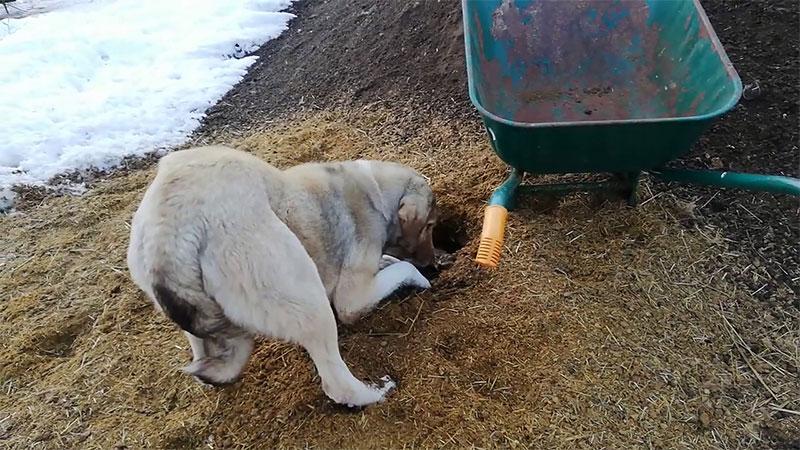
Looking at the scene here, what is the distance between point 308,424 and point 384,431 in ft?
1.32

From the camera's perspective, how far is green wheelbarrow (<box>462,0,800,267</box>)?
12.3 feet

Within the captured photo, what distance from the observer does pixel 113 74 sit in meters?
7.32

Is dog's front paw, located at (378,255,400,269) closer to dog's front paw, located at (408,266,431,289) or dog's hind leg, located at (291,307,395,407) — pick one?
dog's front paw, located at (408,266,431,289)

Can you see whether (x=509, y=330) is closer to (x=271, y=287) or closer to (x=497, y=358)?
(x=497, y=358)

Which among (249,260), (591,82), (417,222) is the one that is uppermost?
(249,260)

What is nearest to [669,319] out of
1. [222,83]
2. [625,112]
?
[625,112]

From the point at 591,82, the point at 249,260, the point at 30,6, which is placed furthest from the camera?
the point at 30,6

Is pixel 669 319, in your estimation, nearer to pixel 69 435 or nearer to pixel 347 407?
pixel 347 407

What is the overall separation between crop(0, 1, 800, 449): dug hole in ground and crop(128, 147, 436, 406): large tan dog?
0.97 feet

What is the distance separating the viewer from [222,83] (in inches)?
281

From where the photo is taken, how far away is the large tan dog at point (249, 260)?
9.37 ft

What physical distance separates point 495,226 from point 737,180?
4.83ft

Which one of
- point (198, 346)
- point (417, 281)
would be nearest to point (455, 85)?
point (417, 281)

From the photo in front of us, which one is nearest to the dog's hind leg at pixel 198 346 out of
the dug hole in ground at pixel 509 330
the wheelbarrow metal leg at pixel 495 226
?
the dug hole in ground at pixel 509 330
